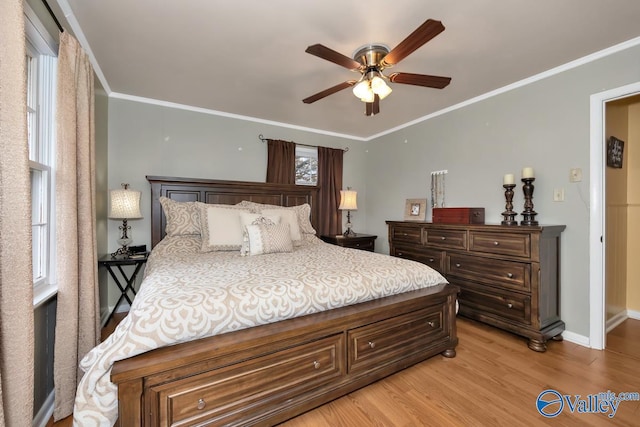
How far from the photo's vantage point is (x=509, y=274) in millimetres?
2428

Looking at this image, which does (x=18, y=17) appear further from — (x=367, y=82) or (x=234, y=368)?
(x=367, y=82)

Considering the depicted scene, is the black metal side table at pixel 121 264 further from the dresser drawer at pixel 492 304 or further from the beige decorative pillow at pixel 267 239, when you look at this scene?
the dresser drawer at pixel 492 304

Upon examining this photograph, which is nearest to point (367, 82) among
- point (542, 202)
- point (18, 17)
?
point (18, 17)

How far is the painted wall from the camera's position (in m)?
2.34

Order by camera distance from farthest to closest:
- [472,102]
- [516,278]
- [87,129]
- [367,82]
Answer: [472,102] → [516,278] → [367,82] → [87,129]

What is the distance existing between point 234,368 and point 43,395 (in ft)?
3.78

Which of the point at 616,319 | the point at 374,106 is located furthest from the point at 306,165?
the point at 616,319

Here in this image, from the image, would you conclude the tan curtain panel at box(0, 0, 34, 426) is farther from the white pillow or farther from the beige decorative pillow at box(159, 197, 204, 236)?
the white pillow

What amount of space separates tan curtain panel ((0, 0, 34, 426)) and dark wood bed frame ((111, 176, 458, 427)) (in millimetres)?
296

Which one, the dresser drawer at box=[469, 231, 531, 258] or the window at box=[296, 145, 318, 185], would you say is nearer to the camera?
the dresser drawer at box=[469, 231, 531, 258]

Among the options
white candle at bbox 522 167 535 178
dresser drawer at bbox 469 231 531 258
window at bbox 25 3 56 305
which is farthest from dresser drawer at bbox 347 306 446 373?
window at bbox 25 3 56 305

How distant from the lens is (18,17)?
37.4 inches

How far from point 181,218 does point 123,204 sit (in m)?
0.53

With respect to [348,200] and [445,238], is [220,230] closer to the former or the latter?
[348,200]
